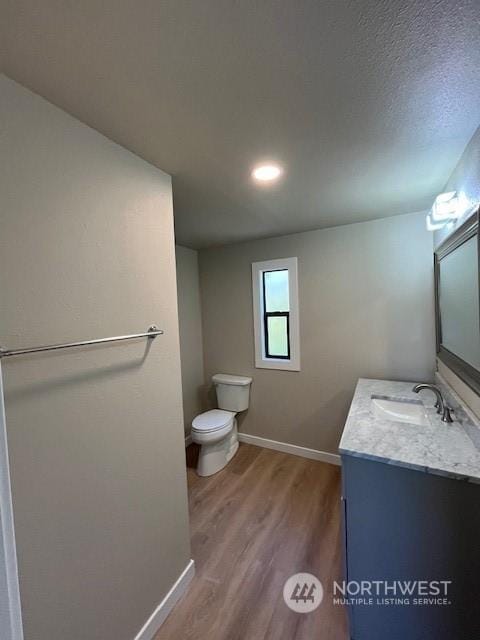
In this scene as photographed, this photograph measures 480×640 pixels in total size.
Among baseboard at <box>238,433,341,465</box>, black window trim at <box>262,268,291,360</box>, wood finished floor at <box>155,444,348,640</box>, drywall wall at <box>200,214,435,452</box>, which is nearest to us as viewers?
wood finished floor at <box>155,444,348,640</box>

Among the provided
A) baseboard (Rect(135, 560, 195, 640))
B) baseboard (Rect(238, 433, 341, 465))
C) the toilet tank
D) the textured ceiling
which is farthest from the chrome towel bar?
baseboard (Rect(238, 433, 341, 465))

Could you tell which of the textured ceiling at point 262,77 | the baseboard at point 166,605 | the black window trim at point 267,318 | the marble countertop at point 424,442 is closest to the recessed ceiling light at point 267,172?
the textured ceiling at point 262,77

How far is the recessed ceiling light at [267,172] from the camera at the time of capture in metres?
1.41

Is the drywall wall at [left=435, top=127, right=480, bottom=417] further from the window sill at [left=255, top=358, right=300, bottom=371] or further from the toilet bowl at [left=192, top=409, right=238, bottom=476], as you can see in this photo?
the toilet bowl at [left=192, top=409, right=238, bottom=476]

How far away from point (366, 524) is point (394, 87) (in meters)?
1.69

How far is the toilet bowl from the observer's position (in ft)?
7.82

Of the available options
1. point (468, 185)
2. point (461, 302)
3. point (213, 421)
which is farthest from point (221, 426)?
point (468, 185)

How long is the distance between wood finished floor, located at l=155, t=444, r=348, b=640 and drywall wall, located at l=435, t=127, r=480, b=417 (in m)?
1.23

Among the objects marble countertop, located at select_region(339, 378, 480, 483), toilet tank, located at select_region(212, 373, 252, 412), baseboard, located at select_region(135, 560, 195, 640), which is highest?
marble countertop, located at select_region(339, 378, 480, 483)

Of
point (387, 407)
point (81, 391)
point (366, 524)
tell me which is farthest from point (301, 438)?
point (81, 391)

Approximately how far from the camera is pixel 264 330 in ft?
9.63

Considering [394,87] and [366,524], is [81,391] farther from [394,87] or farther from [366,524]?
[394,87]

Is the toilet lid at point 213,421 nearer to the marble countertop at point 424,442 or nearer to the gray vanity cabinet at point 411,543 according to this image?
the marble countertop at point 424,442

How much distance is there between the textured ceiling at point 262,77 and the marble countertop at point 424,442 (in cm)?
133
